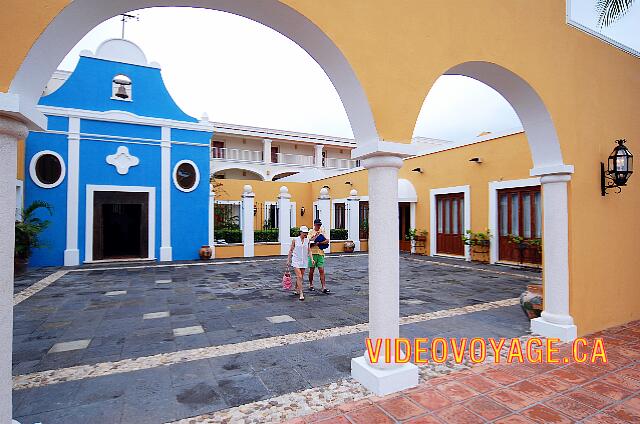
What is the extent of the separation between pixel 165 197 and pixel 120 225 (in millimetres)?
2893

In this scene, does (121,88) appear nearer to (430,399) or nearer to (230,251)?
(230,251)

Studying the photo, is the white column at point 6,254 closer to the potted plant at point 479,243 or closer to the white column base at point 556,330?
the white column base at point 556,330

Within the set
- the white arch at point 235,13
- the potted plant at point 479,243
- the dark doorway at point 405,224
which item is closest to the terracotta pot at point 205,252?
the dark doorway at point 405,224

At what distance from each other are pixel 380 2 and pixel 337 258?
10.7 m

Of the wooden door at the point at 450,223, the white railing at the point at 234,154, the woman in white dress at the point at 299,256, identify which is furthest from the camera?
the white railing at the point at 234,154

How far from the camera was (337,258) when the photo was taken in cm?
1319

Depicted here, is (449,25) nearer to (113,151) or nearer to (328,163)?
(113,151)

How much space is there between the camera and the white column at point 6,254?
2087 millimetres

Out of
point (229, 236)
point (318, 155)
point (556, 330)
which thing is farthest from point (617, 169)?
point (318, 155)

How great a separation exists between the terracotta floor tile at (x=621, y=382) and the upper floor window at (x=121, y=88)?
14431 millimetres

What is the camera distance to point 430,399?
116 inches

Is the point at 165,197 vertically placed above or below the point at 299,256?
above

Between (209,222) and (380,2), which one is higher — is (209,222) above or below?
below

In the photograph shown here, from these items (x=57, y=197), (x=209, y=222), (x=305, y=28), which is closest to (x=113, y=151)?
(x=57, y=197)
